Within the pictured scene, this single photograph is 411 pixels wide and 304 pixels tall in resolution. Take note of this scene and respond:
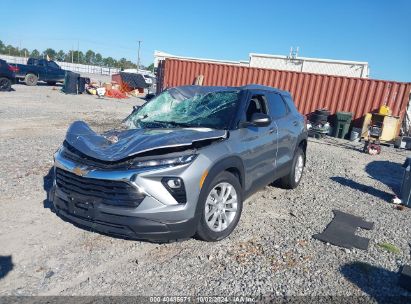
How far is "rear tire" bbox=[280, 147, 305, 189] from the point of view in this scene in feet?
19.1

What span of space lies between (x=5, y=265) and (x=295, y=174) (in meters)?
4.35

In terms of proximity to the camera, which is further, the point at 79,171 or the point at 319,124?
the point at 319,124

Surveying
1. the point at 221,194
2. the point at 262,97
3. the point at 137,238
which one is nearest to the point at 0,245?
the point at 137,238

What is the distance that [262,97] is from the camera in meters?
5.05

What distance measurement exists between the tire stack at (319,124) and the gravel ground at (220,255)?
770 centimetres

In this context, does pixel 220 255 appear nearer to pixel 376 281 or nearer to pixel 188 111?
pixel 376 281

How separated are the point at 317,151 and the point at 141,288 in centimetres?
840

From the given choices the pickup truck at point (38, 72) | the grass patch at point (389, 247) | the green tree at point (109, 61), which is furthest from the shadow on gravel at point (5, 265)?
the green tree at point (109, 61)

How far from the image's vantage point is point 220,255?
3.64 m

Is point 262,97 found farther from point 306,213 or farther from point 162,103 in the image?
point 306,213

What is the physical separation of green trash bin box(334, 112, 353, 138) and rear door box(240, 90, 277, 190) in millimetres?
9472

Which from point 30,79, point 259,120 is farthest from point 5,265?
point 30,79

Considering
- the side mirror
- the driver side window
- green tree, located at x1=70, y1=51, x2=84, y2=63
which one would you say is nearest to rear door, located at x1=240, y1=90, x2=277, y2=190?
the driver side window

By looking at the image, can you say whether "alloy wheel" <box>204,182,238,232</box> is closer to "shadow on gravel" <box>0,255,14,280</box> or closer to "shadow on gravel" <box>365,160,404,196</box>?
"shadow on gravel" <box>0,255,14,280</box>
